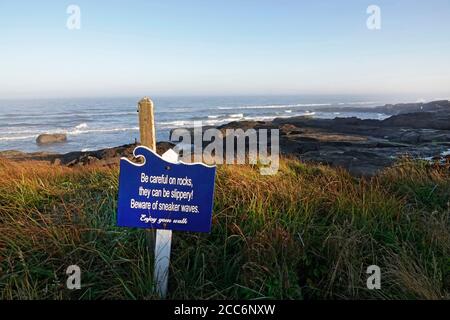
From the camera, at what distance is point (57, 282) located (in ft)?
10.4

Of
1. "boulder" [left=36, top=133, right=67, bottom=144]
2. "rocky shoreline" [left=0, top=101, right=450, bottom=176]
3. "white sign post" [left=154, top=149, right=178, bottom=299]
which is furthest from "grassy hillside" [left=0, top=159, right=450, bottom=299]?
"boulder" [left=36, top=133, right=67, bottom=144]

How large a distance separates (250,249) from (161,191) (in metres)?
1.04

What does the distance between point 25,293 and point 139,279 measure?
926 mm

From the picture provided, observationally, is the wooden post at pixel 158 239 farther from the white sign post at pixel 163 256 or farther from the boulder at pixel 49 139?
the boulder at pixel 49 139

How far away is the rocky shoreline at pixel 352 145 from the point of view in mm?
16528

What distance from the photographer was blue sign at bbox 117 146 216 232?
121 inches

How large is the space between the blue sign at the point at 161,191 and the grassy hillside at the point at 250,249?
1.73 ft

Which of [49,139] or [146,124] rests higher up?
[146,124]

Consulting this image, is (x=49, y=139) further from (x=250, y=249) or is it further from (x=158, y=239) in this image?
(x=250, y=249)

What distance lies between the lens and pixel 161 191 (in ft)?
10.1

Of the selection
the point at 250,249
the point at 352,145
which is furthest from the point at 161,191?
the point at 352,145

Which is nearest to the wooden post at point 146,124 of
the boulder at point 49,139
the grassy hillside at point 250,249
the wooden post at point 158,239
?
the wooden post at point 158,239
